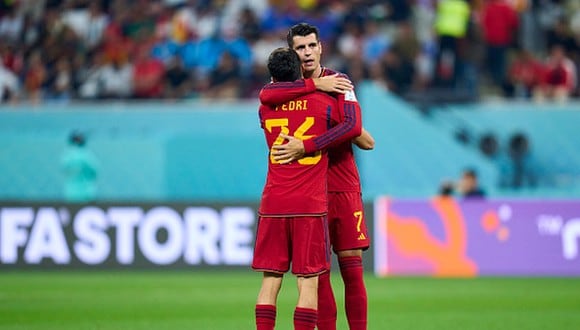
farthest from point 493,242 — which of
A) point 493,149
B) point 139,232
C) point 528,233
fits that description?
point 139,232

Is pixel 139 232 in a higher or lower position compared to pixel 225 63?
lower

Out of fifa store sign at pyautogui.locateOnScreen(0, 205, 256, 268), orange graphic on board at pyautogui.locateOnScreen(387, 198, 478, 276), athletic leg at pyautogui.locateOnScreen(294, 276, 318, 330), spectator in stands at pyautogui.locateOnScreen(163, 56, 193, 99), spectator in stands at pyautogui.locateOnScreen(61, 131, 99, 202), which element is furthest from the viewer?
spectator in stands at pyautogui.locateOnScreen(163, 56, 193, 99)

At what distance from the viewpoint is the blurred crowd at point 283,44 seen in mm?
20891

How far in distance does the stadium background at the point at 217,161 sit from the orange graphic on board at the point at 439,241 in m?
0.18

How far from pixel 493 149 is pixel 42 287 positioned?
8.37 metres

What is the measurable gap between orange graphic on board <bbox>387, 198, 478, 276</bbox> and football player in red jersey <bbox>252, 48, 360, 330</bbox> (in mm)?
9918

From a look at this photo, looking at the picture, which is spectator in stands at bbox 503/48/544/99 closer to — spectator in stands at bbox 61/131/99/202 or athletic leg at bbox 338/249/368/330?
spectator in stands at bbox 61/131/99/202

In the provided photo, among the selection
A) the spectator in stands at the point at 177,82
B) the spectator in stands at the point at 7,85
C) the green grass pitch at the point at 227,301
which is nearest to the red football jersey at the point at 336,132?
the green grass pitch at the point at 227,301

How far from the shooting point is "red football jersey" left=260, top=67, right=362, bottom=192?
770cm

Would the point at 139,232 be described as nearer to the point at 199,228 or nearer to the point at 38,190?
the point at 199,228

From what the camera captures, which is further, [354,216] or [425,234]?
[425,234]

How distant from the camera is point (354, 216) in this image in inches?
332

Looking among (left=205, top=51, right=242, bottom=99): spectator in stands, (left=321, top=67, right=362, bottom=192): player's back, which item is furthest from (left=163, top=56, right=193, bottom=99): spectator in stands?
(left=321, top=67, right=362, bottom=192): player's back

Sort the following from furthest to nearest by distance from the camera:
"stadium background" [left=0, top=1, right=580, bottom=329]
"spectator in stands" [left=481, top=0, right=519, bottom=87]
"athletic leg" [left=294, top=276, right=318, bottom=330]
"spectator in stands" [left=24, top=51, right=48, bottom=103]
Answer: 1. "spectator in stands" [left=24, top=51, right=48, bottom=103]
2. "spectator in stands" [left=481, top=0, right=519, bottom=87]
3. "stadium background" [left=0, top=1, right=580, bottom=329]
4. "athletic leg" [left=294, top=276, right=318, bottom=330]
